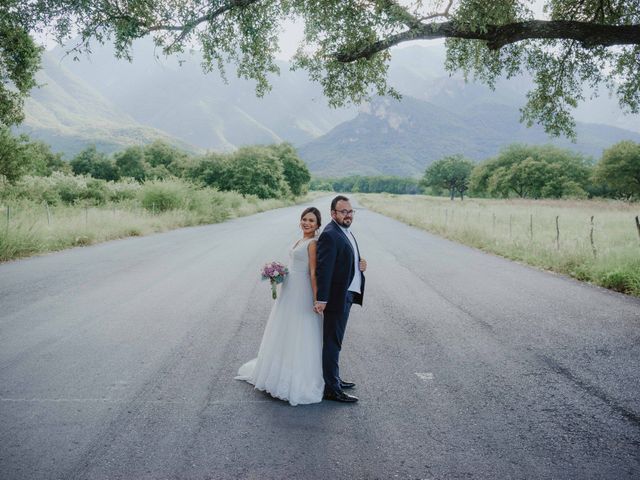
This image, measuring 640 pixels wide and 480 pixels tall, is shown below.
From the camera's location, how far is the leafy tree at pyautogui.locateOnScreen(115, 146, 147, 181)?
264 ft

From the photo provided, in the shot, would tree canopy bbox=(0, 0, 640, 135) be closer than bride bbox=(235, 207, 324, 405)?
No

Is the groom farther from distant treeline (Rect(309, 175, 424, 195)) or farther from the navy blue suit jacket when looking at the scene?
distant treeline (Rect(309, 175, 424, 195))

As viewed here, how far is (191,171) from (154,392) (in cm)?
5458

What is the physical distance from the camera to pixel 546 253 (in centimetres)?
1362

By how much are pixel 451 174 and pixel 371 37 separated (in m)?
94.4

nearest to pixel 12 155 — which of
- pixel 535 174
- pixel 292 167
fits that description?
pixel 292 167

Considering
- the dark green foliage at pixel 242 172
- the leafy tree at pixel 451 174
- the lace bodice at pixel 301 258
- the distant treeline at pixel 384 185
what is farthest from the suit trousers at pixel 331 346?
the distant treeline at pixel 384 185

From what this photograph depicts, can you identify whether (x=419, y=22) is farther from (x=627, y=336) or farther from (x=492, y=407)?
(x=492, y=407)

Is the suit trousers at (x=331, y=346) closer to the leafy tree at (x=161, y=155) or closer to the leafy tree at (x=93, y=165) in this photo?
the leafy tree at (x=93, y=165)

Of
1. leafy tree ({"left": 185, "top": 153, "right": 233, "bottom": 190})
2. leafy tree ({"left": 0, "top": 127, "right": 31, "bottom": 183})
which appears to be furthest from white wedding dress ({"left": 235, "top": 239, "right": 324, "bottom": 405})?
A: leafy tree ({"left": 185, "top": 153, "right": 233, "bottom": 190})

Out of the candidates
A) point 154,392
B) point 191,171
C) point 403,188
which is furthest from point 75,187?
point 403,188

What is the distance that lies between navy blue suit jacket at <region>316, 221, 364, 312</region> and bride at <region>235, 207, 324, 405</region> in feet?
0.47

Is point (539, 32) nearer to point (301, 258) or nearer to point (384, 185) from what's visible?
point (301, 258)

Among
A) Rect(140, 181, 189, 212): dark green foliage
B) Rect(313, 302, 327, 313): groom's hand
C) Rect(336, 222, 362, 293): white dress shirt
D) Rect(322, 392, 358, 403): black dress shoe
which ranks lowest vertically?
Rect(322, 392, 358, 403): black dress shoe
